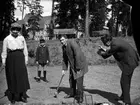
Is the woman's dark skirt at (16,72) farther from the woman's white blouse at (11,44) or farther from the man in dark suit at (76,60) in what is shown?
the man in dark suit at (76,60)

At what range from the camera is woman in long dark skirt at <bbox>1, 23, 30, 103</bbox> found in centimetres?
263

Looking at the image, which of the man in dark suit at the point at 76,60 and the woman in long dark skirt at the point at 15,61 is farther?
the man in dark suit at the point at 76,60

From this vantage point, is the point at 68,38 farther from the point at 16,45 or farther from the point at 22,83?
the point at 22,83

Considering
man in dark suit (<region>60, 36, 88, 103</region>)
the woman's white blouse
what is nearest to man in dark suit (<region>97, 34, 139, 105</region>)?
man in dark suit (<region>60, 36, 88, 103</region>)

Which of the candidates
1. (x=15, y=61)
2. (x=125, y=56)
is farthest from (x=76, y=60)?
(x=15, y=61)

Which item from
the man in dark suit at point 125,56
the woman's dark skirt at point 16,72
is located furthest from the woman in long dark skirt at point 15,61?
the man in dark suit at point 125,56

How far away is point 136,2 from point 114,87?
322cm

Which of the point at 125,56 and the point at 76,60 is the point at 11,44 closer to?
Result: the point at 76,60

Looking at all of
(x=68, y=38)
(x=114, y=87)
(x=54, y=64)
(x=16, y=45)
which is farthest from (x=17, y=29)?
(x=54, y=64)

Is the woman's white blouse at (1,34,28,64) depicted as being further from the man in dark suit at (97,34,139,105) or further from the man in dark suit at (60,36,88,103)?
the man in dark suit at (97,34,139,105)

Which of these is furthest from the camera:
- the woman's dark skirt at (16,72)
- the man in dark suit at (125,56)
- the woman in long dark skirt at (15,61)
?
the woman's dark skirt at (16,72)

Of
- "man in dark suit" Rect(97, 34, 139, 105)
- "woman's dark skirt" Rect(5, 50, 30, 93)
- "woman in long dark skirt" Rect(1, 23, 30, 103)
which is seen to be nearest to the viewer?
"man in dark suit" Rect(97, 34, 139, 105)

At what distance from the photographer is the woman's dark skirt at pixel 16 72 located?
2.78 m

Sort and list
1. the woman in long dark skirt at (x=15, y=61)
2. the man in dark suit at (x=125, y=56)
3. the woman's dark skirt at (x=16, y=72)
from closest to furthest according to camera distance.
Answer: the man in dark suit at (x=125, y=56) < the woman in long dark skirt at (x=15, y=61) < the woman's dark skirt at (x=16, y=72)
